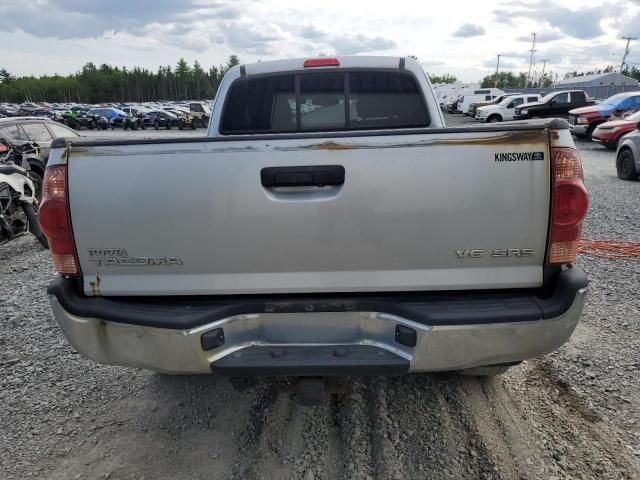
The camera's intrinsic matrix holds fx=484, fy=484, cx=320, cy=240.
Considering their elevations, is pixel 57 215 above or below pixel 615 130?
above

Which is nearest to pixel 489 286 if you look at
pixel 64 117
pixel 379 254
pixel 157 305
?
pixel 379 254

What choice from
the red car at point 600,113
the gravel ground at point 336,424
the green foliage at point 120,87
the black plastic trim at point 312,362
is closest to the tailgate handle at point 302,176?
the black plastic trim at point 312,362

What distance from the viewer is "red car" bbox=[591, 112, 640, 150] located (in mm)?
14492

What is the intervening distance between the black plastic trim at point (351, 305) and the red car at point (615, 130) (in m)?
15.0

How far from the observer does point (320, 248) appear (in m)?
2.19

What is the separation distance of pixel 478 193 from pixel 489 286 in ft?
1.46

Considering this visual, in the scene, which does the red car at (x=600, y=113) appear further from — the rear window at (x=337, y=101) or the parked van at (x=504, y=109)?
the rear window at (x=337, y=101)

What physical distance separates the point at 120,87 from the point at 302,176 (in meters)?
138

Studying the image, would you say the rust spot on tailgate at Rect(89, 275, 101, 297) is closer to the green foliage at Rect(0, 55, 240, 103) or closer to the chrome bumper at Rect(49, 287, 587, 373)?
the chrome bumper at Rect(49, 287, 587, 373)

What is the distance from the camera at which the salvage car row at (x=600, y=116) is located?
11.3 metres

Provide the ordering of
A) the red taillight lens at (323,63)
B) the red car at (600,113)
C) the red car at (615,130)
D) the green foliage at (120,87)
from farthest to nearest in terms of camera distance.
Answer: the green foliage at (120,87) < the red car at (600,113) < the red car at (615,130) < the red taillight lens at (323,63)

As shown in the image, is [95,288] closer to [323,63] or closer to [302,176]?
[302,176]

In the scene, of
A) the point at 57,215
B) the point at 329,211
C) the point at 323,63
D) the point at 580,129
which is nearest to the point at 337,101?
the point at 323,63

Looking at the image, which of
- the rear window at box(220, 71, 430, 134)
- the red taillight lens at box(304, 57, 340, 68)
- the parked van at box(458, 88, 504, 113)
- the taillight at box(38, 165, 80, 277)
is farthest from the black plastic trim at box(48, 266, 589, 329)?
the parked van at box(458, 88, 504, 113)
